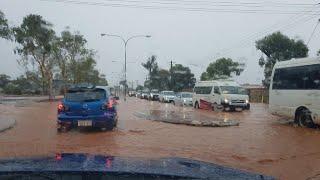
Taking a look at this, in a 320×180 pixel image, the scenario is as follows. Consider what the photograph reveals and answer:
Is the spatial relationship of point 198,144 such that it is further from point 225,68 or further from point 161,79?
point 161,79

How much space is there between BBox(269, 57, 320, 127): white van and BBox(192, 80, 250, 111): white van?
13839 mm

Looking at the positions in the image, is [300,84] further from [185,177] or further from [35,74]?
[35,74]

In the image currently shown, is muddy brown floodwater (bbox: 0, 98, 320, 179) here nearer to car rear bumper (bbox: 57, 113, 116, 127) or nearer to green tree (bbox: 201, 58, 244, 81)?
car rear bumper (bbox: 57, 113, 116, 127)

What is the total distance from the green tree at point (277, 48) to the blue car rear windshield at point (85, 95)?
44165 mm

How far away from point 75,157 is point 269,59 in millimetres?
59445

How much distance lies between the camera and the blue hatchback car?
1844 cm

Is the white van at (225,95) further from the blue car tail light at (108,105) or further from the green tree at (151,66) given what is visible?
the green tree at (151,66)

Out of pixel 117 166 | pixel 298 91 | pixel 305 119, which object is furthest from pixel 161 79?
pixel 117 166

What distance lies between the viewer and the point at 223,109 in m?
38.0

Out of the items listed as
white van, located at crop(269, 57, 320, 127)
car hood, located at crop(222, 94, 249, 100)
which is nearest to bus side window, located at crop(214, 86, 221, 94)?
car hood, located at crop(222, 94, 249, 100)

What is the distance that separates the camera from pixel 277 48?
2430 inches

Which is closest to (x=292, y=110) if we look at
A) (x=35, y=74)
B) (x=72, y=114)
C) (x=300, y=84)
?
(x=300, y=84)

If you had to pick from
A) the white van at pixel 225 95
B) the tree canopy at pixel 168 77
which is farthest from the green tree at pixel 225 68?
the white van at pixel 225 95

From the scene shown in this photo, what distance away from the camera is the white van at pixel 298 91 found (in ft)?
66.7
